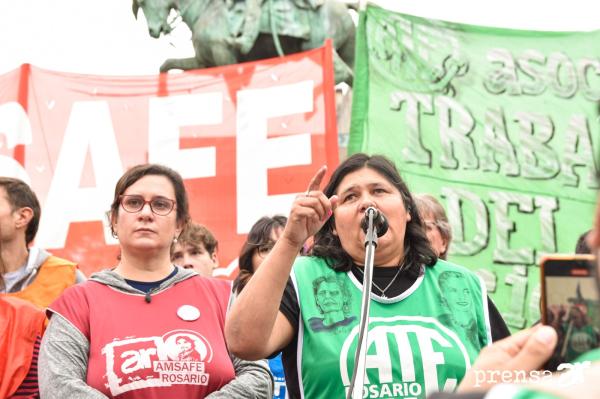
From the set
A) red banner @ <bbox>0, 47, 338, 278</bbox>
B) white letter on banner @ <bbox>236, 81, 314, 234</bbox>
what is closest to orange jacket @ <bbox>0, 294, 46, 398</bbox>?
red banner @ <bbox>0, 47, 338, 278</bbox>

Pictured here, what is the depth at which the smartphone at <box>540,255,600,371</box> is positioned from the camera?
4.99ft

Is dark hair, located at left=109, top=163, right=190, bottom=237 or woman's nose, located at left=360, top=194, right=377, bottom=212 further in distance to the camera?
dark hair, located at left=109, top=163, right=190, bottom=237

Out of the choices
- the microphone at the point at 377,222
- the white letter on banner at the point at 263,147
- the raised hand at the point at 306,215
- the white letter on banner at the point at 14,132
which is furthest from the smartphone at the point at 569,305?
the white letter on banner at the point at 14,132

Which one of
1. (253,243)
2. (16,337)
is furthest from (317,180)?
(253,243)

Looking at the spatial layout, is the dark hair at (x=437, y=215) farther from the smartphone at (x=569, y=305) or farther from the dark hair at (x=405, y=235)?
the smartphone at (x=569, y=305)

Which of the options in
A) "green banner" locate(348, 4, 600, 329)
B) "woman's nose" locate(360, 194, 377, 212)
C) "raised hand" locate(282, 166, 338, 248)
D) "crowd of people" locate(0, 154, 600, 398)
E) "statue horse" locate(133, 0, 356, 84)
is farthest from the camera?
"statue horse" locate(133, 0, 356, 84)

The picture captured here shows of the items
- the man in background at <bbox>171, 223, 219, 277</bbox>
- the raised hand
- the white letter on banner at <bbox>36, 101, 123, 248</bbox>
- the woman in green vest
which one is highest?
the raised hand

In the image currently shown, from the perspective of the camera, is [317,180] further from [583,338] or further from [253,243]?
[253,243]

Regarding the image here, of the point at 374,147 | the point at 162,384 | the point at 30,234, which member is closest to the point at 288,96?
the point at 374,147

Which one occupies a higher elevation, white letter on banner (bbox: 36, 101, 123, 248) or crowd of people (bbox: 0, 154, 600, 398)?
crowd of people (bbox: 0, 154, 600, 398)

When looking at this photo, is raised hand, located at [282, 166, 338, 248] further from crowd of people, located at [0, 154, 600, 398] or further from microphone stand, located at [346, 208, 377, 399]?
microphone stand, located at [346, 208, 377, 399]

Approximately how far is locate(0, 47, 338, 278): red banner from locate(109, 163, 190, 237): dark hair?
351 centimetres

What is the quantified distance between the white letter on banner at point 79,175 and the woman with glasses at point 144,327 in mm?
3963

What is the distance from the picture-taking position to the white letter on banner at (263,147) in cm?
777
